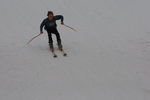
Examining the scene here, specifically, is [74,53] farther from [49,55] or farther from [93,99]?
[93,99]

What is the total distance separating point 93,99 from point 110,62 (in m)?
2.88

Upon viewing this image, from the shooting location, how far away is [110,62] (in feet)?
31.3

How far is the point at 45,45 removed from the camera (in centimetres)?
1140

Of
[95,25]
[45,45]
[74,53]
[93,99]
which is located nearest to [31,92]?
[93,99]

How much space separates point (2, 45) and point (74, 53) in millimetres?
3183

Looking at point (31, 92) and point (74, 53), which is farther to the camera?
point (74, 53)

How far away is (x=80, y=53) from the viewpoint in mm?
10406

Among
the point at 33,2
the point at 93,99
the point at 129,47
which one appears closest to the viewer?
the point at 93,99

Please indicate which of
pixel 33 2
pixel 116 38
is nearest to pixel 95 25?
pixel 116 38

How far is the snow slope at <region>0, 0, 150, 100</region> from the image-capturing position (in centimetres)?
737

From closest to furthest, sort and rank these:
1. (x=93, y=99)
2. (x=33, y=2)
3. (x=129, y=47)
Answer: (x=93, y=99)
(x=129, y=47)
(x=33, y=2)

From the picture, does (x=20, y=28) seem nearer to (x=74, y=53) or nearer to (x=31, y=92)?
(x=74, y=53)

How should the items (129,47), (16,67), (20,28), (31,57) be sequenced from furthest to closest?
1. (20,28)
2. (129,47)
3. (31,57)
4. (16,67)

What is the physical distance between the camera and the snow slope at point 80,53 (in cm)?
737
